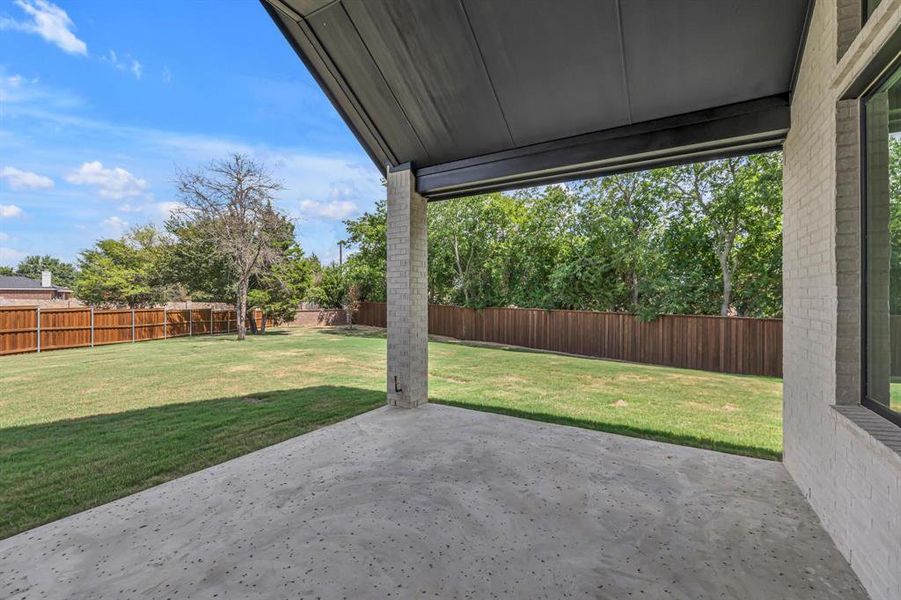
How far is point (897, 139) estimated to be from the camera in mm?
1818

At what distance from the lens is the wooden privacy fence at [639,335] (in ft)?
30.0

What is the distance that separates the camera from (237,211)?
573 inches

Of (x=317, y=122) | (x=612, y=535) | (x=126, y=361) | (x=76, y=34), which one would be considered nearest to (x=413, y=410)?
(x=612, y=535)

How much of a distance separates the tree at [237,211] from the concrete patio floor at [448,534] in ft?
43.7

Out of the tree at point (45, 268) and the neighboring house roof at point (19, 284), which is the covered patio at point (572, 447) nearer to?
the neighboring house roof at point (19, 284)

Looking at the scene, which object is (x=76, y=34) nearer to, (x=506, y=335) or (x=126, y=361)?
(x=126, y=361)

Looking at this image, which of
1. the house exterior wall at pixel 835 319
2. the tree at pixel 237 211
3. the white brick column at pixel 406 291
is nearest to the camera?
the house exterior wall at pixel 835 319

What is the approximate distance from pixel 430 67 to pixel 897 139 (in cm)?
320

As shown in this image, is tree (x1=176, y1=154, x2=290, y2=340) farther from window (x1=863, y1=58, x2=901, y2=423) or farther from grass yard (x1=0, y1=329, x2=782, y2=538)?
window (x1=863, y1=58, x2=901, y2=423)

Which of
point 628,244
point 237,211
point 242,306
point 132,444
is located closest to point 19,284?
point 242,306

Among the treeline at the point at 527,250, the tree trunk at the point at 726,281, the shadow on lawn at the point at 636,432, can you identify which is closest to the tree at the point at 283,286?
the treeline at the point at 527,250

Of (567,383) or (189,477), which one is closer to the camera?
(189,477)

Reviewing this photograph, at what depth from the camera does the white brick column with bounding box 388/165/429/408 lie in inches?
191

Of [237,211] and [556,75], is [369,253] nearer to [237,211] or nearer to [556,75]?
[237,211]
